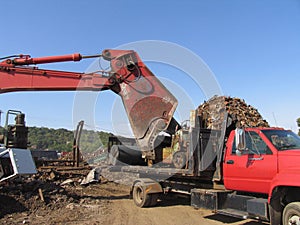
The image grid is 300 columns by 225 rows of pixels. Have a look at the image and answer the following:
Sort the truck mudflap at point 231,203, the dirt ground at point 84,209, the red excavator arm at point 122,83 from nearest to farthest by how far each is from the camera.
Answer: the truck mudflap at point 231,203 < the dirt ground at point 84,209 < the red excavator arm at point 122,83

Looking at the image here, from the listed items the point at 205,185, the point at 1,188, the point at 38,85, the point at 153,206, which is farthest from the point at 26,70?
the point at 205,185

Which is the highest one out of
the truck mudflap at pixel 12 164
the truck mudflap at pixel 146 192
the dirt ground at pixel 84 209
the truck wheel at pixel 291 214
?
the truck mudflap at pixel 12 164

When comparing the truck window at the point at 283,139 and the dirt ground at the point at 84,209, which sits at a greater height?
the truck window at the point at 283,139

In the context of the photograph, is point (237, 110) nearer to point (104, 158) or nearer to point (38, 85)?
point (104, 158)

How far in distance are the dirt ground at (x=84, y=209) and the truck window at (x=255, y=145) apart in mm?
1852

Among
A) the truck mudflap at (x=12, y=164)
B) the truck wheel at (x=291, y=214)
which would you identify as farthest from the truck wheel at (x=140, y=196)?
the truck wheel at (x=291, y=214)

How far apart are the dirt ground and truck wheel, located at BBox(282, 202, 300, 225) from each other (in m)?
1.66

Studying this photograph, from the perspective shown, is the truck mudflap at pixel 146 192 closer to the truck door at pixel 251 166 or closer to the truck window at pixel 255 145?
the truck door at pixel 251 166

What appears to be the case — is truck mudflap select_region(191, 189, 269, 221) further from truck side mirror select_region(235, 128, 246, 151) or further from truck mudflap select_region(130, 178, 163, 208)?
truck mudflap select_region(130, 178, 163, 208)

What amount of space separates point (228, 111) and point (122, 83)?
3527 mm

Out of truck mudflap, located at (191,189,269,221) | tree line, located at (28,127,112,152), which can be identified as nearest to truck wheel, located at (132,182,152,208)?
truck mudflap, located at (191,189,269,221)

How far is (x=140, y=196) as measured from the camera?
9398mm

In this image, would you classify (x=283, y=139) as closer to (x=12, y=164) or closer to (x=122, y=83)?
(x=122, y=83)

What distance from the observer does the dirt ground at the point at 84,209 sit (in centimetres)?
726
